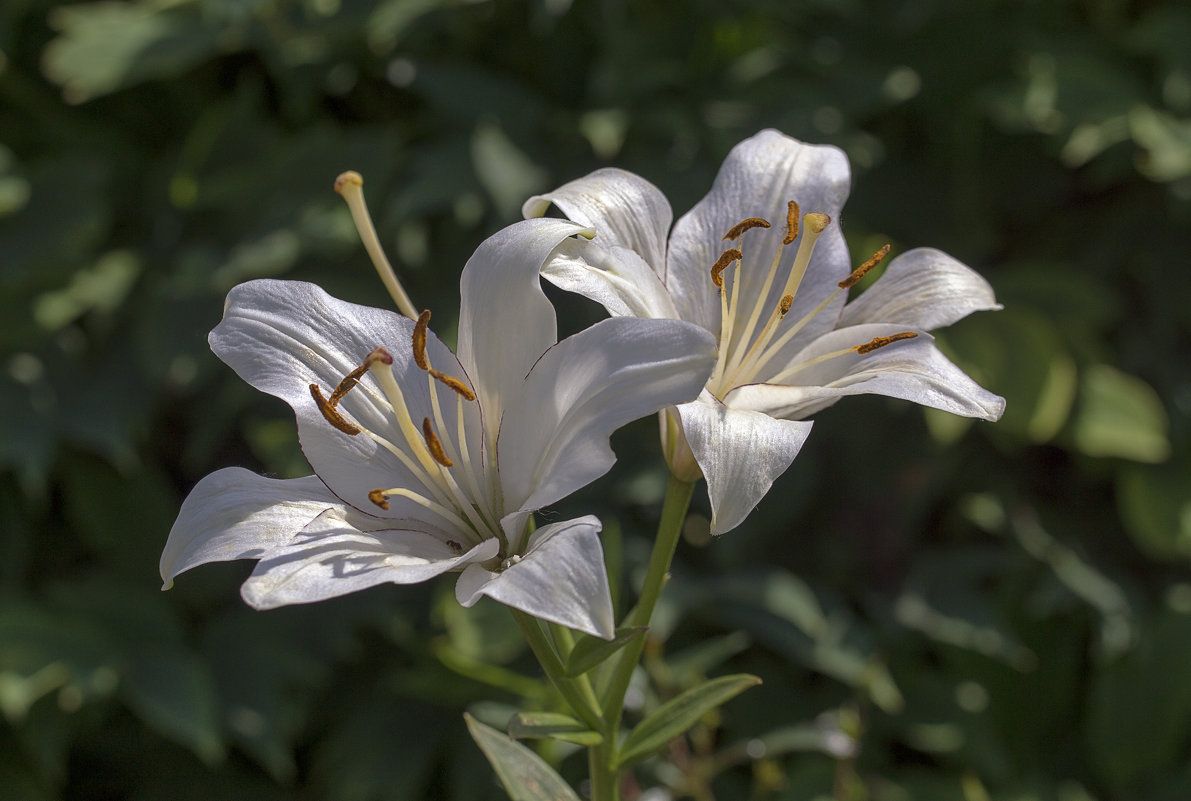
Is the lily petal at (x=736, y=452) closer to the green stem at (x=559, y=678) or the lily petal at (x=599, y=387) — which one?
the lily petal at (x=599, y=387)

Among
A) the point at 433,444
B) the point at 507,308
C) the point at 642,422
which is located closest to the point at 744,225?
the point at 507,308

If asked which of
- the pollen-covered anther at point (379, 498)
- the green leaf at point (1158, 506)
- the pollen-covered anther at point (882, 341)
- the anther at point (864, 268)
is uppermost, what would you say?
the pollen-covered anther at point (379, 498)

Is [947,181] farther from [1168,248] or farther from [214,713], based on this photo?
[214,713]

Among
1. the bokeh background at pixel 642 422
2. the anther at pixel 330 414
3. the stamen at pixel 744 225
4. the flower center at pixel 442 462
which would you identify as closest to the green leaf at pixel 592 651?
the flower center at pixel 442 462

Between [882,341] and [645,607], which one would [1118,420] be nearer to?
[882,341]

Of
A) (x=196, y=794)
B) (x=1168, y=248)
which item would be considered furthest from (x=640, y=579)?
(x=1168, y=248)

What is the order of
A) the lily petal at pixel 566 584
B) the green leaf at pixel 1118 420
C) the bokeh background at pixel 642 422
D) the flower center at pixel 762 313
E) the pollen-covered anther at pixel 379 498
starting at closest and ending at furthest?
1. the lily petal at pixel 566 584
2. the pollen-covered anther at pixel 379 498
3. the flower center at pixel 762 313
4. the bokeh background at pixel 642 422
5. the green leaf at pixel 1118 420
